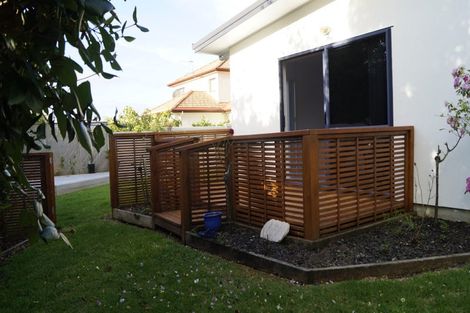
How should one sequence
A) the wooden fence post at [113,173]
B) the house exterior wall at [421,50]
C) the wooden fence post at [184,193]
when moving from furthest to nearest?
the wooden fence post at [113,173] < the wooden fence post at [184,193] < the house exterior wall at [421,50]

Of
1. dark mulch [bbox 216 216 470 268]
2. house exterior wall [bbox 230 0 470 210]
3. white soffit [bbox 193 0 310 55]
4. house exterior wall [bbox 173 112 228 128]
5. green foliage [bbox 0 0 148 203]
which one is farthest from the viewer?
house exterior wall [bbox 173 112 228 128]

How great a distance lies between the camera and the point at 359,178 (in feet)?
16.5

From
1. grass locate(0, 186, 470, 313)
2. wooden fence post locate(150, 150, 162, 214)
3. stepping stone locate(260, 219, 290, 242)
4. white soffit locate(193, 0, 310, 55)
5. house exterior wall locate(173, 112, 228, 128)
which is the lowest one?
grass locate(0, 186, 470, 313)

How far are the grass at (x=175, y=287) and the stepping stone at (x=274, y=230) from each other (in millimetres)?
647

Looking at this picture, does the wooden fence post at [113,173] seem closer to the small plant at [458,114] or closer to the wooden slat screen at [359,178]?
the wooden slat screen at [359,178]

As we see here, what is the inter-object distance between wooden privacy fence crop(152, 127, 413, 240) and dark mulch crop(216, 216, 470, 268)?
18cm

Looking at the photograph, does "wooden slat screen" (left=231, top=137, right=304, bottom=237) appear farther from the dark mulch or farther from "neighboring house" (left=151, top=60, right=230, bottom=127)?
"neighboring house" (left=151, top=60, right=230, bottom=127)

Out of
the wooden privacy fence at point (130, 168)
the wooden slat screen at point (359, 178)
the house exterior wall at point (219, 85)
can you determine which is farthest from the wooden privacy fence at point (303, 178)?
the house exterior wall at point (219, 85)

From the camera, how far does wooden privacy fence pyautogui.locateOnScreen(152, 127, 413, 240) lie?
15.2ft

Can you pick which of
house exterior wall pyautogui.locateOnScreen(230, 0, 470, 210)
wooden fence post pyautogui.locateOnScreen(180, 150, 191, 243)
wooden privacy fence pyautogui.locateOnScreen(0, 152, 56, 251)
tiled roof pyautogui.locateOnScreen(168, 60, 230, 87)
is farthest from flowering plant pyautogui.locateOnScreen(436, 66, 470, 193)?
tiled roof pyautogui.locateOnScreen(168, 60, 230, 87)

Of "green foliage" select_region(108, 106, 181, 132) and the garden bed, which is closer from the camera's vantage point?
the garden bed

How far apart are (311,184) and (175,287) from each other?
69.9 inches

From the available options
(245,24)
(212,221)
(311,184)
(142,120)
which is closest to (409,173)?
(311,184)

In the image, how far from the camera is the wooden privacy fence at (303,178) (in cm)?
463
